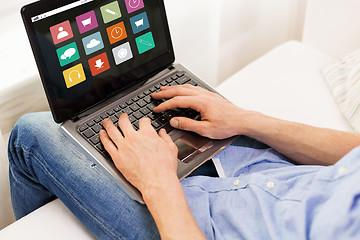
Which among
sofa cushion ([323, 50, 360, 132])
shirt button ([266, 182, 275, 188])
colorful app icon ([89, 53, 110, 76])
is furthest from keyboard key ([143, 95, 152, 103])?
sofa cushion ([323, 50, 360, 132])

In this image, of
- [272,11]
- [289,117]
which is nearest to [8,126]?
[289,117]

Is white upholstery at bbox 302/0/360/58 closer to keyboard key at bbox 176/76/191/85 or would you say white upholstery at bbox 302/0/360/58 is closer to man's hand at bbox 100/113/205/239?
keyboard key at bbox 176/76/191/85

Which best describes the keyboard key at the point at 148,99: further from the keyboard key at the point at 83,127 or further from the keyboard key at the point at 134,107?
the keyboard key at the point at 83,127

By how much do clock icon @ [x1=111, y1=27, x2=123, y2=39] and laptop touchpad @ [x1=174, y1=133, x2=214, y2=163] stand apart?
26 centimetres

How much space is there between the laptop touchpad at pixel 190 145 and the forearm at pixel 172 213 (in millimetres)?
111

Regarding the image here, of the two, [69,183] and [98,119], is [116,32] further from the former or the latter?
[69,183]

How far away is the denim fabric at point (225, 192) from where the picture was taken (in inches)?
26.4

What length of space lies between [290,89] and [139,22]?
1.72 feet

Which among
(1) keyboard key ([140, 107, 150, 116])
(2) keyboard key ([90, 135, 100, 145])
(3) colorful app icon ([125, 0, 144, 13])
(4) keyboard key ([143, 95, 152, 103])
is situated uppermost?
(3) colorful app icon ([125, 0, 144, 13])

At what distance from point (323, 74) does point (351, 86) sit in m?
0.14

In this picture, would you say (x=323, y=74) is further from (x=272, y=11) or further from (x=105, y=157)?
(x=105, y=157)

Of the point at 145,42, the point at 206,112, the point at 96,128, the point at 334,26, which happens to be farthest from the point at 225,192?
the point at 334,26

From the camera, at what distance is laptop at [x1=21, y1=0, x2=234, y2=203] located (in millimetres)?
790

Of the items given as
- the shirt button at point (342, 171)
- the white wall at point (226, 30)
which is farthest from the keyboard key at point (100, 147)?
the white wall at point (226, 30)
